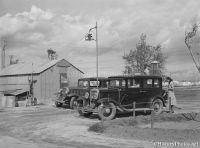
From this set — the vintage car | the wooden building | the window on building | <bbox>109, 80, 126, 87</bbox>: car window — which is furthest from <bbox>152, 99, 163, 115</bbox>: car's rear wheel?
the window on building

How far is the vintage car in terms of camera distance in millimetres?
16094

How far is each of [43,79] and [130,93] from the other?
15.4 m

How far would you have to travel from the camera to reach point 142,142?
9.71 m

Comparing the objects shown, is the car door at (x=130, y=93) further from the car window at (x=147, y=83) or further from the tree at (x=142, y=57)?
the tree at (x=142, y=57)

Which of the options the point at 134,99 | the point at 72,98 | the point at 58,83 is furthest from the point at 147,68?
the point at 134,99

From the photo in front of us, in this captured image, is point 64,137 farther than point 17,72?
No

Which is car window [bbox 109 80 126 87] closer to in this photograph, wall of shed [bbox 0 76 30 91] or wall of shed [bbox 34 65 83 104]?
wall of shed [bbox 34 65 83 104]

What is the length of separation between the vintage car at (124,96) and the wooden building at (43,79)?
12991 mm

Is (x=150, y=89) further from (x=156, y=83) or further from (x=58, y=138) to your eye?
(x=58, y=138)

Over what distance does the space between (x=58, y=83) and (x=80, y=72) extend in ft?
10.5

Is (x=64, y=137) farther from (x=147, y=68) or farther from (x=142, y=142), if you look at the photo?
(x=147, y=68)

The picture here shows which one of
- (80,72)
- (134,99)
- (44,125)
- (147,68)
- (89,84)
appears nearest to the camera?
(44,125)

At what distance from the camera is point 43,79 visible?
30.5 meters

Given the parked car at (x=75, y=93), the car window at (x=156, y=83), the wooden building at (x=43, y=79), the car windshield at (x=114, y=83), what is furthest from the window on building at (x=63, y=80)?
the car window at (x=156, y=83)
